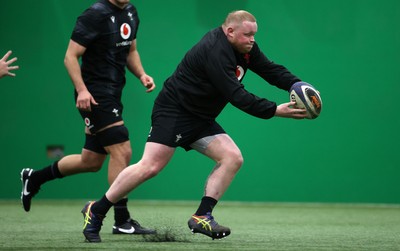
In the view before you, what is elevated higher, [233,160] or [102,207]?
[233,160]

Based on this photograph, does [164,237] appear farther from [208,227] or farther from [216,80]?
[216,80]

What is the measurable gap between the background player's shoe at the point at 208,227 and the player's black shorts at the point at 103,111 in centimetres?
104

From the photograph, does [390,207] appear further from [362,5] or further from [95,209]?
[95,209]

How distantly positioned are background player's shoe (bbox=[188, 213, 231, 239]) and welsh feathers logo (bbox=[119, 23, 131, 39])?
1490 mm

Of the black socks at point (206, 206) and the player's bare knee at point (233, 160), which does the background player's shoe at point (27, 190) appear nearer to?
the black socks at point (206, 206)

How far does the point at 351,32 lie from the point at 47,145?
357 cm

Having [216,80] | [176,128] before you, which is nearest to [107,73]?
[176,128]

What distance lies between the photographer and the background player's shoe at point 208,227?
4.55 metres

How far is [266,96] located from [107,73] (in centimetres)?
334

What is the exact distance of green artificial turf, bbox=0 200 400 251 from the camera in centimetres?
453

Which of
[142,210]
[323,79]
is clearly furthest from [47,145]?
[323,79]

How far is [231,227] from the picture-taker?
19.8ft

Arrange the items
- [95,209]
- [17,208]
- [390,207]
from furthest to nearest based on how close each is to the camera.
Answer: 1. [390,207]
2. [17,208]
3. [95,209]

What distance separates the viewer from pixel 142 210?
25.1 ft
